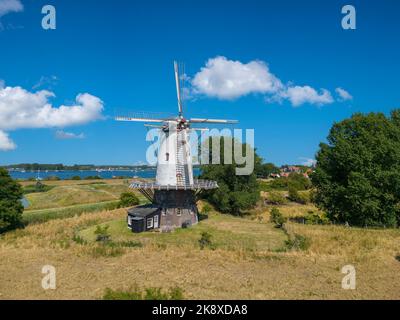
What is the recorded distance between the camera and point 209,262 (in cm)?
1973

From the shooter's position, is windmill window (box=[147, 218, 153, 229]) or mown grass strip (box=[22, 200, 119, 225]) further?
mown grass strip (box=[22, 200, 119, 225])

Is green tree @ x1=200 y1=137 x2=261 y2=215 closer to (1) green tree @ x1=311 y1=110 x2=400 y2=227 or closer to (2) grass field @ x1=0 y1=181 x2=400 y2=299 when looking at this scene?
(1) green tree @ x1=311 y1=110 x2=400 y2=227

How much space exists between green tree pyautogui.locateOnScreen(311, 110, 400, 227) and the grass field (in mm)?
2882

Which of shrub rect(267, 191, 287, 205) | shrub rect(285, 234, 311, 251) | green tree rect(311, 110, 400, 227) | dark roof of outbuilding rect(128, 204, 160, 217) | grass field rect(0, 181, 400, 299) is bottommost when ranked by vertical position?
grass field rect(0, 181, 400, 299)

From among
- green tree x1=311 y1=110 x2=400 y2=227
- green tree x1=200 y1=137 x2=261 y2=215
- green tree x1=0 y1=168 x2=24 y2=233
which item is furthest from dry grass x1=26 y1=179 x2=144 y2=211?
green tree x1=311 y1=110 x2=400 y2=227

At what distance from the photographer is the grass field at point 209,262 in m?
15.0

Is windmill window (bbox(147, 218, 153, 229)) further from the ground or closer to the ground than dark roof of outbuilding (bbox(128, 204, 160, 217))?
closer to the ground

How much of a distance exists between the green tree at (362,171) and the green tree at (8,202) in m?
31.5

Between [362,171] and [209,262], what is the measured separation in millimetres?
20020

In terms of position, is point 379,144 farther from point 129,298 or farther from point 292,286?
point 129,298

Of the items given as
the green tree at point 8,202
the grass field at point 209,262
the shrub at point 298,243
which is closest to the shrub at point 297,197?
the grass field at point 209,262

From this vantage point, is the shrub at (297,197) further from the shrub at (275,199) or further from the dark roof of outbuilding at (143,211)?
the dark roof of outbuilding at (143,211)

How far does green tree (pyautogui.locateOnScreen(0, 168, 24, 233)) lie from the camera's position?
28.8m

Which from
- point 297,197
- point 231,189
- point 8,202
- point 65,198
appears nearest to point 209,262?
point 8,202
